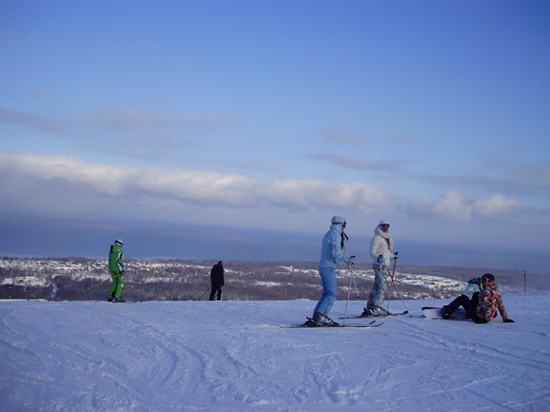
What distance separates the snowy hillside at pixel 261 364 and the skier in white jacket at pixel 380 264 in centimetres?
72

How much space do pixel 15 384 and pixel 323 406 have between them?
308 centimetres

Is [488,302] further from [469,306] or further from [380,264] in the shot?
[380,264]

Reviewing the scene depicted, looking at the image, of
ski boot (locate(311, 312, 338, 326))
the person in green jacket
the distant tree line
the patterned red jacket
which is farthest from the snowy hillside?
the distant tree line

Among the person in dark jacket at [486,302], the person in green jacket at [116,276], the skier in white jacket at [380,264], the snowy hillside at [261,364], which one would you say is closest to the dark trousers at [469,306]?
the person in dark jacket at [486,302]

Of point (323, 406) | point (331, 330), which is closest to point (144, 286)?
point (331, 330)

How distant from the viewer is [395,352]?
21.4 feet

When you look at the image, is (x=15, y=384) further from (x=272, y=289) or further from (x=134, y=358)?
(x=272, y=289)

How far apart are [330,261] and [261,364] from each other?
110 inches

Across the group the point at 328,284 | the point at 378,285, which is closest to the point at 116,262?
the point at 328,284

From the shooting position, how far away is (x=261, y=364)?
5719 millimetres

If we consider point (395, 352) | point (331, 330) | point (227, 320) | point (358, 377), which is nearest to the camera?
point (358, 377)

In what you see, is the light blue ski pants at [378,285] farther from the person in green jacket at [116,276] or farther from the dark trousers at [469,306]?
the person in green jacket at [116,276]

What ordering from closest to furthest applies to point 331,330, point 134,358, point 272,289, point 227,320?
point 134,358 → point 331,330 → point 227,320 → point 272,289

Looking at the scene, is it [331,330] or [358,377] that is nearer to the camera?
[358,377]
